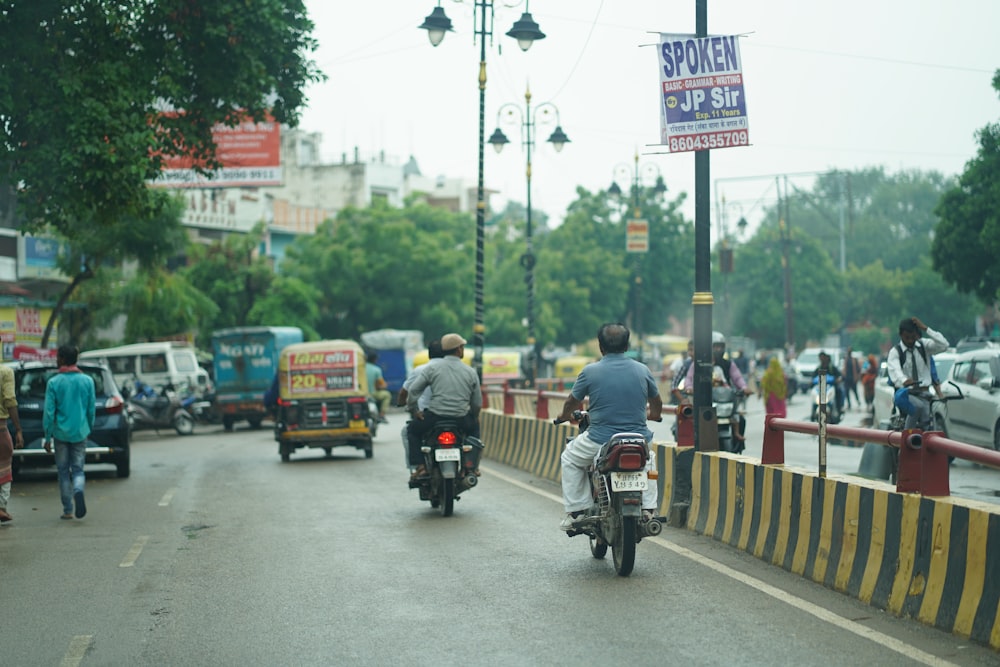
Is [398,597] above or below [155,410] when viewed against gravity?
below

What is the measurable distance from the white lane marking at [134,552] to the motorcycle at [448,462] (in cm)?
273

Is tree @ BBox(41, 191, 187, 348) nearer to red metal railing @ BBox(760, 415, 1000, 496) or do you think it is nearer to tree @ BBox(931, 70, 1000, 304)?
tree @ BBox(931, 70, 1000, 304)

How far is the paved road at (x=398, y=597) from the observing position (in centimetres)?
694

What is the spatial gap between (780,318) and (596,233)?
23.1 metres

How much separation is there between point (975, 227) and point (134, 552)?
1193 inches

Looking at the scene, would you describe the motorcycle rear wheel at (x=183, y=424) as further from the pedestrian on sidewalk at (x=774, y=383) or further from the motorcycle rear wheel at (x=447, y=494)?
the motorcycle rear wheel at (x=447, y=494)

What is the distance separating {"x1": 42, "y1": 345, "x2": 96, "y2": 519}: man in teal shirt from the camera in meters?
13.7

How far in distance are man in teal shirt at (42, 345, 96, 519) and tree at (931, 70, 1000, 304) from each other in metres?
26.6

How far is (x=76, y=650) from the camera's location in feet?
23.8

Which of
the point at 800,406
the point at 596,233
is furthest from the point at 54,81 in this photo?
the point at 596,233

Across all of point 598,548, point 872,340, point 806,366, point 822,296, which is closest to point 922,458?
point 598,548

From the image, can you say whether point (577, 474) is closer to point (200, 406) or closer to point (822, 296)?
point (200, 406)

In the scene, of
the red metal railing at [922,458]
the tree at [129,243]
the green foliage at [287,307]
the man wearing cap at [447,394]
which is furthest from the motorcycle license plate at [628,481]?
the green foliage at [287,307]

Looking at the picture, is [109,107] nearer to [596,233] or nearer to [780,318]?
[596,233]
